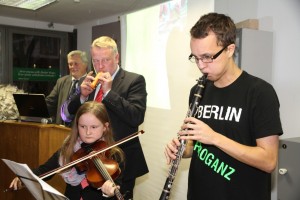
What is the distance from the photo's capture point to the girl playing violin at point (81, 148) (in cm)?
171

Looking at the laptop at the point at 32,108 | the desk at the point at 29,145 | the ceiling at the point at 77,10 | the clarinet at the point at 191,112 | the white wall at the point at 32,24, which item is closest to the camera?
the clarinet at the point at 191,112

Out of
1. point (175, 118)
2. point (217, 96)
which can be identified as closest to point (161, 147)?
point (175, 118)

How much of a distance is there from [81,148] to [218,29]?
1.01 metres

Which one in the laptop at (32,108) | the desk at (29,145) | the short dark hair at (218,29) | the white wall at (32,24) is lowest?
the desk at (29,145)

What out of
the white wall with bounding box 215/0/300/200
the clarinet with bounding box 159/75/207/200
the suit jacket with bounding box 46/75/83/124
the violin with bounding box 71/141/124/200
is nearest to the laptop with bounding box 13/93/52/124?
the suit jacket with bounding box 46/75/83/124

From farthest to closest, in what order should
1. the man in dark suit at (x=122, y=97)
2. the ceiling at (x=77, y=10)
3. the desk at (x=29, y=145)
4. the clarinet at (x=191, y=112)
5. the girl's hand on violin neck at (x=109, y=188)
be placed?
the ceiling at (x=77, y=10)
the desk at (x=29, y=145)
the man in dark suit at (x=122, y=97)
the girl's hand on violin neck at (x=109, y=188)
the clarinet at (x=191, y=112)

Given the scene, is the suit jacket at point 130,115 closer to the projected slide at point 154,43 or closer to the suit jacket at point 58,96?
the projected slide at point 154,43

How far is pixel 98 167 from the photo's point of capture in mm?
1627

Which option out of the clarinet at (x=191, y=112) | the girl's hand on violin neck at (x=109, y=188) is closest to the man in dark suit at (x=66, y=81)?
the girl's hand on violin neck at (x=109, y=188)

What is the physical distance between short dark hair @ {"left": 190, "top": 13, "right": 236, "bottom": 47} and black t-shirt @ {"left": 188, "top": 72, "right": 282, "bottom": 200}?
17 cm

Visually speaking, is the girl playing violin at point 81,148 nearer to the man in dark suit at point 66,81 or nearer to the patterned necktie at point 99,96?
the patterned necktie at point 99,96

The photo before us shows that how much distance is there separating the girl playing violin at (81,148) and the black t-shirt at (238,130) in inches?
22.5

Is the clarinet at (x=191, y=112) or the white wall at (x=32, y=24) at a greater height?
the white wall at (x=32, y=24)

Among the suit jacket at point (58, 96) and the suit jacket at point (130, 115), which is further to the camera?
the suit jacket at point (58, 96)
